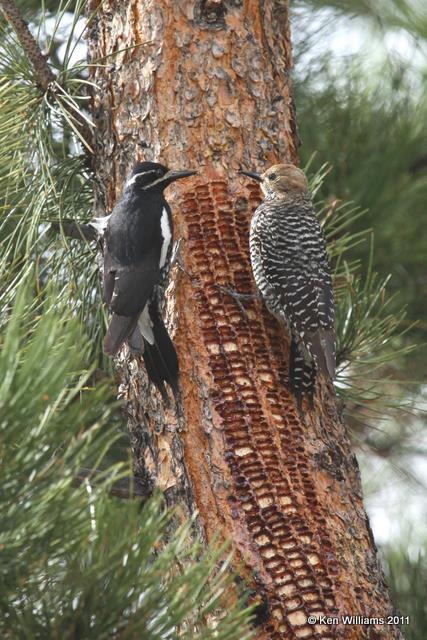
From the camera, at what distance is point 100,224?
2922 millimetres

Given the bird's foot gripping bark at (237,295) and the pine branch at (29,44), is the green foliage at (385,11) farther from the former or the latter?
the bird's foot gripping bark at (237,295)

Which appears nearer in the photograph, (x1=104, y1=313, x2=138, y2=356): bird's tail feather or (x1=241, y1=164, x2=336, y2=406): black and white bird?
(x1=104, y1=313, x2=138, y2=356): bird's tail feather

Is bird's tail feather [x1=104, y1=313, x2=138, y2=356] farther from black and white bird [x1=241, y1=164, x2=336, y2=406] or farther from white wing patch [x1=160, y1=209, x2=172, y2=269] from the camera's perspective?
black and white bird [x1=241, y1=164, x2=336, y2=406]

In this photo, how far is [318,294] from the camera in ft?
10.0

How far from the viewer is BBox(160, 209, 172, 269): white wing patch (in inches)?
109

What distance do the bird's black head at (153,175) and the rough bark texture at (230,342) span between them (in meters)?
0.06

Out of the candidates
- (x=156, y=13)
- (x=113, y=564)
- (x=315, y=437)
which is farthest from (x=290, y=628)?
(x=156, y=13)

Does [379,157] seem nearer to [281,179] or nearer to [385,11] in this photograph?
[385,11]

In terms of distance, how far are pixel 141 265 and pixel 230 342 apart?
456mm

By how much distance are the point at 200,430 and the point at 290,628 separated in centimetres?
54

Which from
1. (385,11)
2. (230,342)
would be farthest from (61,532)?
(385,11)

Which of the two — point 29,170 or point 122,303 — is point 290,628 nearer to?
point 122,303

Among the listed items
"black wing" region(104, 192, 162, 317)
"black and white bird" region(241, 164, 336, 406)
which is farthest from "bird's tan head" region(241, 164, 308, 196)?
"black wing" region(104, 192, 162, 317)

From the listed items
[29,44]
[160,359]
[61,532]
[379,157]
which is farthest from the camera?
[379,157]
